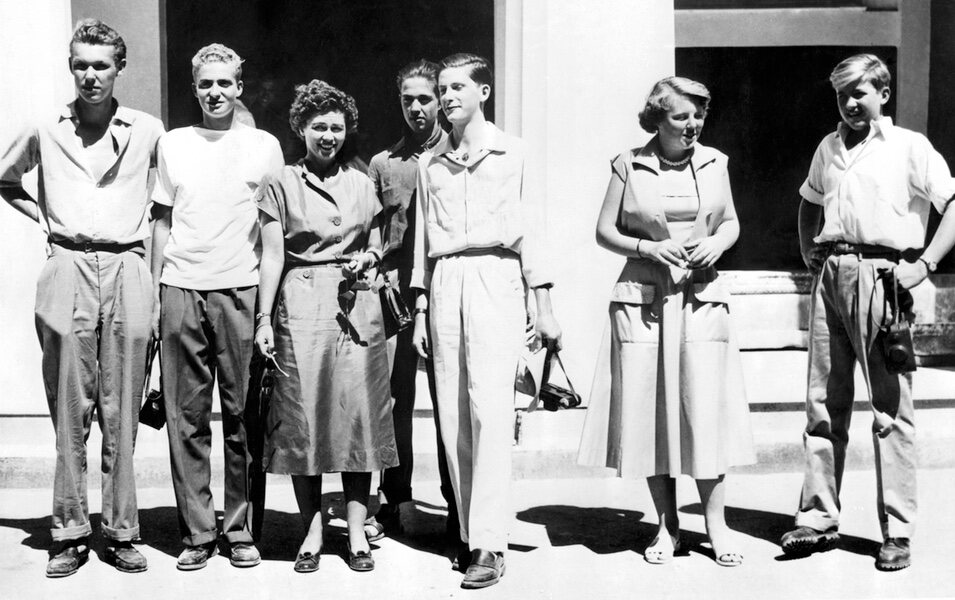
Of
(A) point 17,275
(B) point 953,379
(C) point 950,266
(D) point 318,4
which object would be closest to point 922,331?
(C) point 950,266

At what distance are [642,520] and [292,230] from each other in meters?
2.22

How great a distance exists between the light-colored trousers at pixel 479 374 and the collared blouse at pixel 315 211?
395 millimetres

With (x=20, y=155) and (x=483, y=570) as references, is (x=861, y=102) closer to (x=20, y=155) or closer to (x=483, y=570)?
(x=483, y=570)

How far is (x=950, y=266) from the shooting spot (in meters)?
9.28

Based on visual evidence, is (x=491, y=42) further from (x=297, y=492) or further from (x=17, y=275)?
(x=297, y=492)

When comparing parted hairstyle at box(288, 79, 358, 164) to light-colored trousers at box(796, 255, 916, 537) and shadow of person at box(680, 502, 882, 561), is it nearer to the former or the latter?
light-colored trousers at box(796, 255, 916, 537)

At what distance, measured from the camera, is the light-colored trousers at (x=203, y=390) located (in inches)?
195

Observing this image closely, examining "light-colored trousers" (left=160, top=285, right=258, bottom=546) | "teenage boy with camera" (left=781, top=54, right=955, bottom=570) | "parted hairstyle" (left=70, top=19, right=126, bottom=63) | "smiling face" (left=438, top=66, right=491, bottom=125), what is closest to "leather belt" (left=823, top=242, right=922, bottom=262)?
"teenage boy with camera" (left=781, top=54, right=955, bottom=570)

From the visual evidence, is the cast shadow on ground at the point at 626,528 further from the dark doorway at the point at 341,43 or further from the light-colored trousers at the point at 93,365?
the dark doorway at the point at 341,43

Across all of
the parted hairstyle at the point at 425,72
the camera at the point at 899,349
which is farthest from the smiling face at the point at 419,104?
the camera at the point at 899,349

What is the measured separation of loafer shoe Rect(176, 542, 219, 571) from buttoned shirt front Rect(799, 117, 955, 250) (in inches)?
116

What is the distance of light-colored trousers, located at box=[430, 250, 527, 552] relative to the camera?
4.84m

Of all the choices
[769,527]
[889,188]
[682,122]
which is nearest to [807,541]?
[769,527]

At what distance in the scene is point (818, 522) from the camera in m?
5.18
